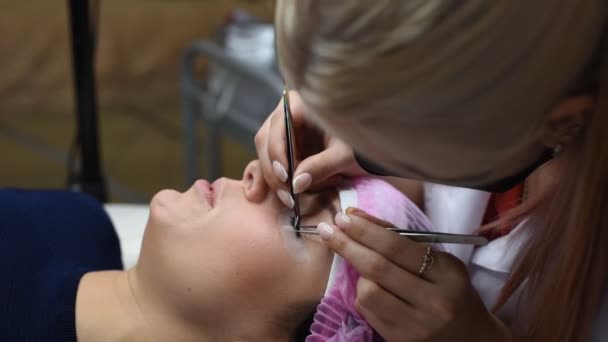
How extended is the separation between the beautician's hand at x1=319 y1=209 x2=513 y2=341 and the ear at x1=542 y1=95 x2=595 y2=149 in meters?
0.19

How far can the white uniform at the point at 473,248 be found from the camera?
95cm

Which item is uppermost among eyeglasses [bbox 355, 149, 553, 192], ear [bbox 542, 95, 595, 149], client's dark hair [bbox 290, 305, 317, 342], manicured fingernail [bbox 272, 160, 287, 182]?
ear [bbox 542, 95, 595, 149]

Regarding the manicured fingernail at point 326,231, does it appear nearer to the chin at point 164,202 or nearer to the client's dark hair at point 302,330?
the client's dark hair at point 302,330

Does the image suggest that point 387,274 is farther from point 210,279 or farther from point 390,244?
point 210,279

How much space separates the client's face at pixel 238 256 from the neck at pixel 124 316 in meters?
0.03

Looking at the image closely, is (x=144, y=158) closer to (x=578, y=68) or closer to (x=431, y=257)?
(x=431, y=257)

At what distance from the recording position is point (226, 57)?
1864 mm

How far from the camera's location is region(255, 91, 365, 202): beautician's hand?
0.87 meters

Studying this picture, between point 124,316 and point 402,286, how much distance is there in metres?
0.42

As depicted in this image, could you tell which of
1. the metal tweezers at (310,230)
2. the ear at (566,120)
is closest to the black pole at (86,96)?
the metal tweezers at (310,230)

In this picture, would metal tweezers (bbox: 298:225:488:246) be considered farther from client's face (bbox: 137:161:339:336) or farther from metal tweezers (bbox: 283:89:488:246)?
client's face (bbox: 137:161:339:336)

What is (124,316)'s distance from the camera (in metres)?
0.98

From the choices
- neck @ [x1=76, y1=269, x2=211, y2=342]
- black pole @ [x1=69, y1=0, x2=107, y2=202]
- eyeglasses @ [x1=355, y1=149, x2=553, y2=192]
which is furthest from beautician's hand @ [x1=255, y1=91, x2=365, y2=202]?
black pole @ [x1=69, y1=0, x2=107, y2=202]

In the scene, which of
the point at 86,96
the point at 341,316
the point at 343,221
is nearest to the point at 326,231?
the point at 343,221
